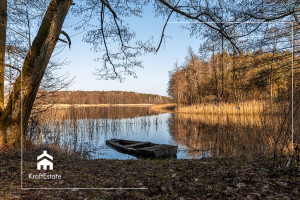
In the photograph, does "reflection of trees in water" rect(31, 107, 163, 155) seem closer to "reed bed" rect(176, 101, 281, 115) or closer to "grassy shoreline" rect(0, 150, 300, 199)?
"grassy shoreline" rect(0, 150, 300, 199)

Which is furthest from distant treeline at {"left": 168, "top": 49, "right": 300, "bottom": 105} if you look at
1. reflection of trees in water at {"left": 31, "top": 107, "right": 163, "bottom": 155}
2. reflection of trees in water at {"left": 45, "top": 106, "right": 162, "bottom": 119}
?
reflection of trees in water at {"left": 45, "top": 106, "right": 162, "bottom": 119}

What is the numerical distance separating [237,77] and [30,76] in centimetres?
936

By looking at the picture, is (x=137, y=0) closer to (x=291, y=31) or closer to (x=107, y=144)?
(x=291, y=31)

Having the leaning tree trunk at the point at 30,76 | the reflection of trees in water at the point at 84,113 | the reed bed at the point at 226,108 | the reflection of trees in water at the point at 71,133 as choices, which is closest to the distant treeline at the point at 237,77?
the reed bed at the point at 226,108

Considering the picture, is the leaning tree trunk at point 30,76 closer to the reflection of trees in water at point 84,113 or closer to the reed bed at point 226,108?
the reflection of trees in water at point 84,113

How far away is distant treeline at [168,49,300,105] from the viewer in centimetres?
426

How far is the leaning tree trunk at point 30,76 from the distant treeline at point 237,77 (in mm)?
4108

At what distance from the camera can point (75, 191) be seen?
2275 mm

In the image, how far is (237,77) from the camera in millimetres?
9883

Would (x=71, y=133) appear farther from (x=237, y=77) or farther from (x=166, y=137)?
(x=237, y=77)

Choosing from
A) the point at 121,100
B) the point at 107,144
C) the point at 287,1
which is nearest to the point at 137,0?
the point at 287,1

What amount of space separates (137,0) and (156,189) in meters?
5.11

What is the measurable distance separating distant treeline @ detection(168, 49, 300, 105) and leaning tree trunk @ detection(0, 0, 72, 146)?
13.5 ft

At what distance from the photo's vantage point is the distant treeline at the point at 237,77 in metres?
4.26
